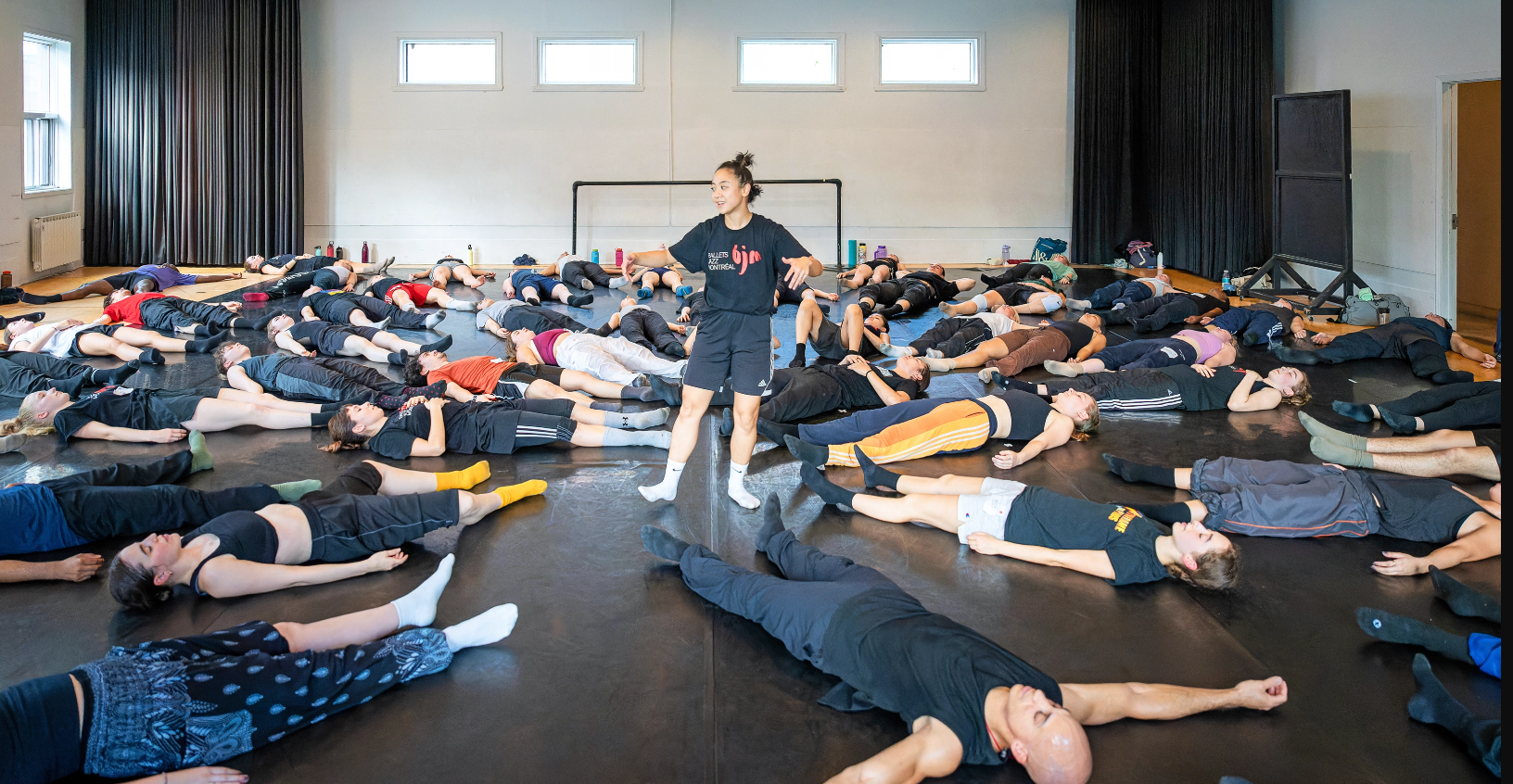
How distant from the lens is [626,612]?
3.29 m

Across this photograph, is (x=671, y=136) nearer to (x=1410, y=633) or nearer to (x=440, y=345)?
(x=440, y=345)

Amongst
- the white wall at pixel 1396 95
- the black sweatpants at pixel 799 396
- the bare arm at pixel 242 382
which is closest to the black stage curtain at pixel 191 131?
the bare arm at pixel 242 382

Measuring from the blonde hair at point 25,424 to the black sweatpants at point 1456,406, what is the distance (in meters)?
6.71

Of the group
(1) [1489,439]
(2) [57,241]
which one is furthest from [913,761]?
(2) [57,241]

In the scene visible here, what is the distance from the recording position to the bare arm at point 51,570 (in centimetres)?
341

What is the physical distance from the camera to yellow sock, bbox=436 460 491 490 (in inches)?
169

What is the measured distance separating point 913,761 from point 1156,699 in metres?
0.75

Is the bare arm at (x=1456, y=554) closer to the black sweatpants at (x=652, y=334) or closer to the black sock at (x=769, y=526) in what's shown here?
the black sock at (x=769, y=526)

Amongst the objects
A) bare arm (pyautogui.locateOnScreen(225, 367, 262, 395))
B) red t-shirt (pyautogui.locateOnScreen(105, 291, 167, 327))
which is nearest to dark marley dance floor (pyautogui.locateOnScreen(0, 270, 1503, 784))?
bare arm (pyautogui.locateOnScreen(225, 367, 262, 395))

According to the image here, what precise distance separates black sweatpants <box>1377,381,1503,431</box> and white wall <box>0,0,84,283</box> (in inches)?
450

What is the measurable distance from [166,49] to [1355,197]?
12.4 meters

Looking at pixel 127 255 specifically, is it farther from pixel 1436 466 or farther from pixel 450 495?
pixel 1436 466

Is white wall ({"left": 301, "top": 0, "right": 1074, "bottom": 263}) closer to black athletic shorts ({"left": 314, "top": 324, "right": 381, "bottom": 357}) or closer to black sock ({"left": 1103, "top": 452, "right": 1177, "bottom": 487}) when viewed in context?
black athletic shorts ({"left": 314, "top": 324, "right": 381, "bottom": 357})

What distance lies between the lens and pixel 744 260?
4004 mm
